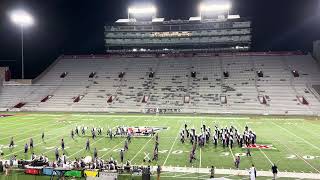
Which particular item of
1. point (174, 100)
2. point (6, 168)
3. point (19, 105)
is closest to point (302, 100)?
point (174, 100)

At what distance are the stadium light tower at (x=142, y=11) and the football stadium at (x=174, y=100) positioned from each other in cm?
18

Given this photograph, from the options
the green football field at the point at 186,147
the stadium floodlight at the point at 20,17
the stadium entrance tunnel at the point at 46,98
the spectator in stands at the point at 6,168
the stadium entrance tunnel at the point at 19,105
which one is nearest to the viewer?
the spectator in stands at the point at 6,168

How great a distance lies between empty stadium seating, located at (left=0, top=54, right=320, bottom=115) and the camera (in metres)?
49.7

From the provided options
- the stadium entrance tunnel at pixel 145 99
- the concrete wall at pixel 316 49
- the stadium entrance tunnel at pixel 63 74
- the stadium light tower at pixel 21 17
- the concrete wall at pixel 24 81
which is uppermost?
the stadium light tower at pixel 21 17

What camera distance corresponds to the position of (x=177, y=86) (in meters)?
56.3

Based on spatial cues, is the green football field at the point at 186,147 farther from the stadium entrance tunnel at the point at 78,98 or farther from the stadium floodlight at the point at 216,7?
the stadium floodlight at the point at 216,7

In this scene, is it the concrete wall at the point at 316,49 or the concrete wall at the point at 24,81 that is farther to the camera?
the concrete wall at the point at 24,81

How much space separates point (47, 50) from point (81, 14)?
27.2 ft

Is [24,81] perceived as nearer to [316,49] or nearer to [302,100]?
[302,100]

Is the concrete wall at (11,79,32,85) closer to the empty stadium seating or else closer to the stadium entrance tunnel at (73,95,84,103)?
the empty stadium seating

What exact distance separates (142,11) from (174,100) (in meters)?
19.2

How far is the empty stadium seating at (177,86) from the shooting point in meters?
49.7

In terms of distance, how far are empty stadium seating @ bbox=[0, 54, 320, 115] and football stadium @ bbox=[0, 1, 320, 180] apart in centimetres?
16

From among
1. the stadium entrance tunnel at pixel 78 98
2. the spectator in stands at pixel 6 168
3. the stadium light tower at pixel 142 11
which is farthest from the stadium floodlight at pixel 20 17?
the spectator in stands at pixel 6 168
